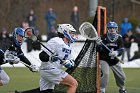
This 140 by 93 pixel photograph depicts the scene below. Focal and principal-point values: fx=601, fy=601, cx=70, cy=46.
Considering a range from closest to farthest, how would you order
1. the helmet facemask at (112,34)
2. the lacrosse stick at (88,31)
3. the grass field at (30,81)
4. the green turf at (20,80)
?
the lacrosse stick at (88,31) → the helmet facemask at (112,34) → the grass field at (30,81) → the green turf at (20,80)

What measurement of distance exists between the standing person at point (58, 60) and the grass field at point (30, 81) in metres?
3.24

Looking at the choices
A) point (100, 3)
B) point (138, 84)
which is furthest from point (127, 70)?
point (138, 84)

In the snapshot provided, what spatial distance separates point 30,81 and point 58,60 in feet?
19.0

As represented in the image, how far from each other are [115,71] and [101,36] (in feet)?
2.80

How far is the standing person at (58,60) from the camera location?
10867mm

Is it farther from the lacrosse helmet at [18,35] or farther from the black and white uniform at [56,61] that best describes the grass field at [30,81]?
the black and white uniform at [56,61]

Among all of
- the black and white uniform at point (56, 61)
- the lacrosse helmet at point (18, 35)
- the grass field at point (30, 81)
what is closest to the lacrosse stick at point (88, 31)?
the black and white uniform at point (56, 61)

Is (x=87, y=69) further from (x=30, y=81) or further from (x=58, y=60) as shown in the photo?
(x=30, y=81)

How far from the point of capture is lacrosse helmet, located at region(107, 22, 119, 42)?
41.7 ft

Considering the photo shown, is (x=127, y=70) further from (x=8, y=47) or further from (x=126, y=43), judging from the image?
(x=8, y=47)

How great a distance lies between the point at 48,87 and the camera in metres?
11.2

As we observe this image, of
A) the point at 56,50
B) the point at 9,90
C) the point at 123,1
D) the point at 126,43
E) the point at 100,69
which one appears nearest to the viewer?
the point at 56,50

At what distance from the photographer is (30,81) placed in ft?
54.6

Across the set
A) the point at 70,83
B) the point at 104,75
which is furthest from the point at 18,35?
the point at 104,75
